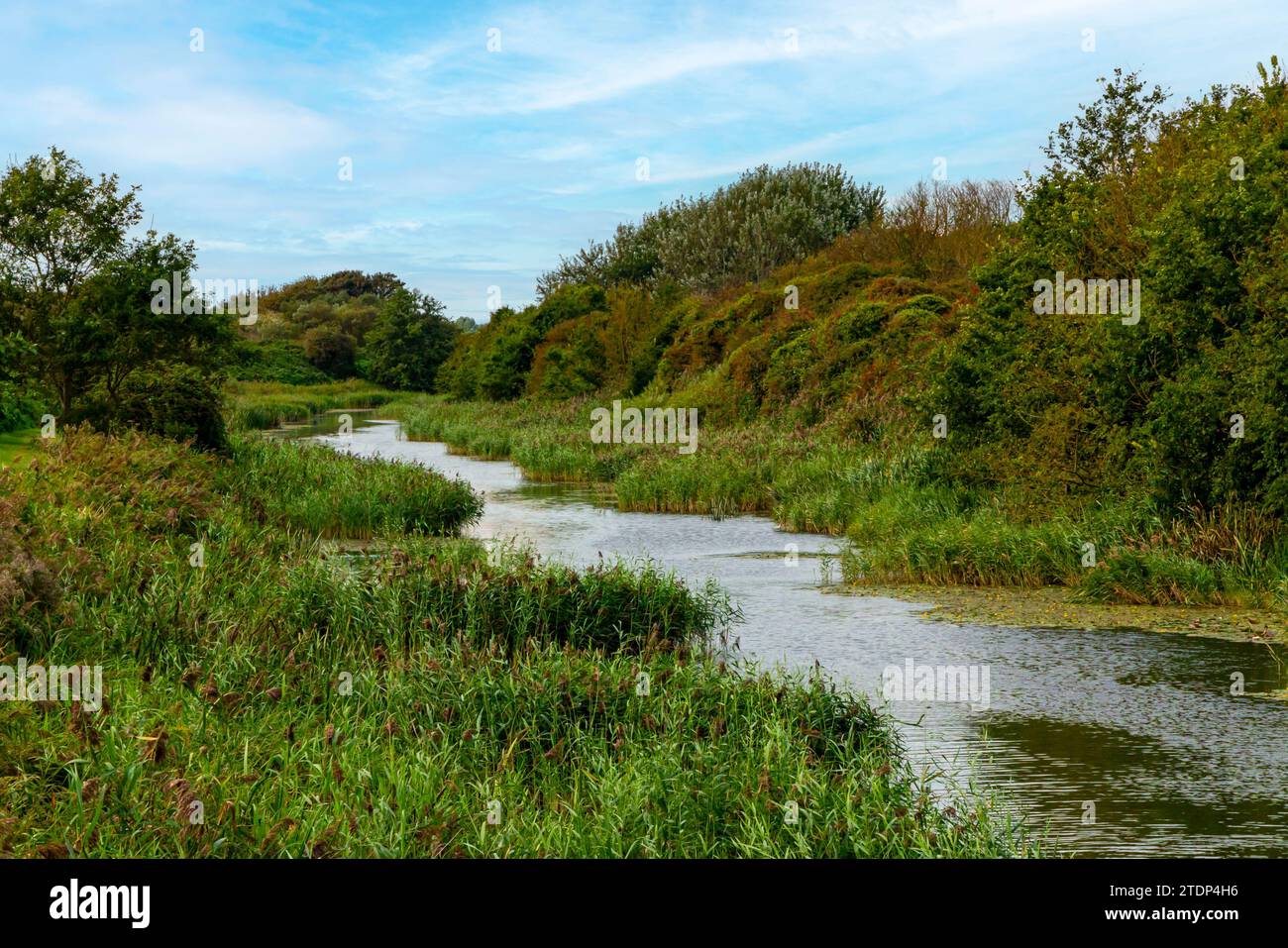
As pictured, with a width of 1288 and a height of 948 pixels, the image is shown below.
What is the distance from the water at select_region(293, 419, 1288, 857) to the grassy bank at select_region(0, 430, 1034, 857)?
69 cm

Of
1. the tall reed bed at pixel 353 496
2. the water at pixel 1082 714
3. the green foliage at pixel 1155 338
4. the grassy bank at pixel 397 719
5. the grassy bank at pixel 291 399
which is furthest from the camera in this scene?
the grassy bank at pixel 291 399

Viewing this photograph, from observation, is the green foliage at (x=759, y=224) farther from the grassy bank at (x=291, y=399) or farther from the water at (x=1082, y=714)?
the water at (x=1082, y=714)

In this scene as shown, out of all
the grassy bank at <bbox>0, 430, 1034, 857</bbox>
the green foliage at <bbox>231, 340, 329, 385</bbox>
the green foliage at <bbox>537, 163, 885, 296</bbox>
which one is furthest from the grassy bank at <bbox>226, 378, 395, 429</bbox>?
the grassy bank at <bbox>0, 430, 1034, 857</bbox>

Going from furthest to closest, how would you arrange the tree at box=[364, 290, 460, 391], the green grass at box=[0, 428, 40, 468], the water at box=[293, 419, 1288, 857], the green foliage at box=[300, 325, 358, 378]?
the green foliage at box=[300, 325, 358, 378], the tree at box=[364, 290, 460, 391], the green grass at box=[0, 428, 40, 468], the water at box=[293, 419, 1288, 857]

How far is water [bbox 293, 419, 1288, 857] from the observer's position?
767cm

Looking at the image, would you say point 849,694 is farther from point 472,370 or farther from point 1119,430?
point 472,370

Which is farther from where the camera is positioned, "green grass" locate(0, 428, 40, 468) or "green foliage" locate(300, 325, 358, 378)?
"green foliage" locate(300, 325, 358, 378)

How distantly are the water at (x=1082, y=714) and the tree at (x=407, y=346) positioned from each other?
73.4 metres

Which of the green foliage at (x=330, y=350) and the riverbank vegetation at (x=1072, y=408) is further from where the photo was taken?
the green foliage at (x=330, y=350)

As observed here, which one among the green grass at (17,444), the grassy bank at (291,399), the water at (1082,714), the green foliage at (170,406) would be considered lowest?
the water at (1082,714)

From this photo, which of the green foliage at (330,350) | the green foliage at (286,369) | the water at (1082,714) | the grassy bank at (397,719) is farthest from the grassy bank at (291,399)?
the water at (1082,714)

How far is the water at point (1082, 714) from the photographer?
7.67 metres

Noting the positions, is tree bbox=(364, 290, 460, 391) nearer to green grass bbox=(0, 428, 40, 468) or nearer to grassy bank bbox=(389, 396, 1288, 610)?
grassy bank bbox=(389, 396, 1288, 610)
